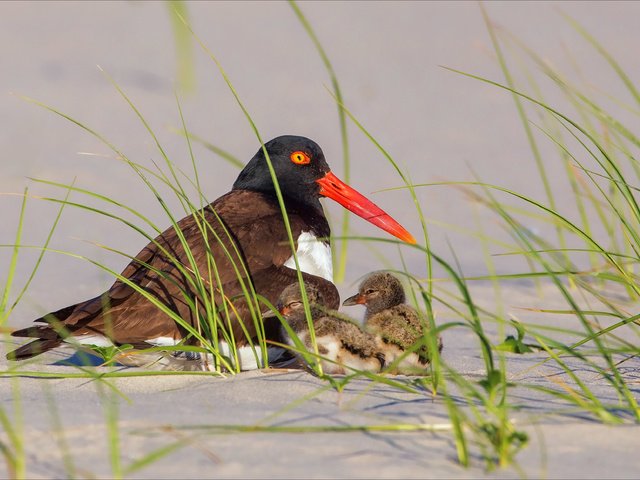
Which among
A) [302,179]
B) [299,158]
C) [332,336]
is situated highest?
[299,158]

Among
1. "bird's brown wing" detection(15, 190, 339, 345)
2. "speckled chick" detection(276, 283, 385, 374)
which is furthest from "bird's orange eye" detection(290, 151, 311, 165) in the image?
"speckled chick" detection(276, 283, 385, 374)

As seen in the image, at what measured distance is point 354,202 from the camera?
5.57 meters

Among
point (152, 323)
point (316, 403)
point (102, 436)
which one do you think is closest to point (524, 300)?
point (152, 323)

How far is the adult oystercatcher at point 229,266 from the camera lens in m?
4.14

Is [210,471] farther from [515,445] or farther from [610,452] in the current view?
[610,452]

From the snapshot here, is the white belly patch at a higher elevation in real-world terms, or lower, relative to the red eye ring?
lower

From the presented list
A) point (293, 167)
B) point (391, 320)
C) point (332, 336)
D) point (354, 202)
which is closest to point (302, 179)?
point (293, 167)

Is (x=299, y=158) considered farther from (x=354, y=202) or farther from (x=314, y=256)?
(x=314, y=256)

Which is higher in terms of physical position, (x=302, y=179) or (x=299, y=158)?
(x=299, y=158)

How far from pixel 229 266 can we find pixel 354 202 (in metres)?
1.22

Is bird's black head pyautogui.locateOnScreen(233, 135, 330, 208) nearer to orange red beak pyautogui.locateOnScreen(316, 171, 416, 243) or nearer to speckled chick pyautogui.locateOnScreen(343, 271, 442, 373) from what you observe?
orange red beak pyautogui.locateOnScreen(316, 171, 416, 243)

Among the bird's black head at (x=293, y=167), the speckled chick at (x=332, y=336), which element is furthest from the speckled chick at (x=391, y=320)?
the bird's black head at (x=293, y=167)

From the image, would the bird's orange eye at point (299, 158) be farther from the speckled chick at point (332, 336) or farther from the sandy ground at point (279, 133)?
the speckled chick at point (332, 336)

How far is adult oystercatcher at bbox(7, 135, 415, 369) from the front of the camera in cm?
414
